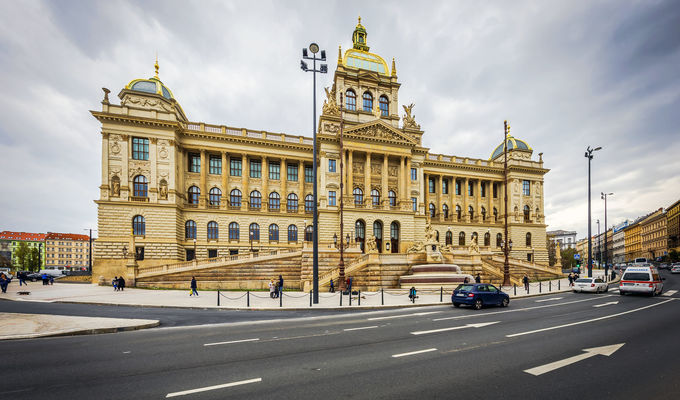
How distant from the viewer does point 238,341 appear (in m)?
10.1

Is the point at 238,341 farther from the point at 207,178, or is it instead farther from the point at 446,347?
the point at 207,178

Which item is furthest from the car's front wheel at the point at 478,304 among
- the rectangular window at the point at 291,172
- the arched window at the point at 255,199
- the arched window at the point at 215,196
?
the arched window at the point at 215,196

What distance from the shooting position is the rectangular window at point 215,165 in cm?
4501

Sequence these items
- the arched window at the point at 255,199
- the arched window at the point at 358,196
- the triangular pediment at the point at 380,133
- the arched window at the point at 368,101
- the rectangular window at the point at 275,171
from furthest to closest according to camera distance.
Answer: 1. the arched window at the point at 368,101
2. the rectangular window at the point at 275,171
3. the arched window at the point at 255,199
4. the arched window at the point at 358,196
5. the triangular pediment at the point at 380,133

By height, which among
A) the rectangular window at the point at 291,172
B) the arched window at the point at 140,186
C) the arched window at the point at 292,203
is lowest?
the arched window at the point at 292,203

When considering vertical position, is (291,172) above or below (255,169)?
below

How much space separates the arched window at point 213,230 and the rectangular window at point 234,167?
297 inches

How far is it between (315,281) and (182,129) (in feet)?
106

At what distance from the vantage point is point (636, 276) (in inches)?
904

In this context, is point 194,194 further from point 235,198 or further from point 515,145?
point 515,145

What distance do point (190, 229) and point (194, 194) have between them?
16.0ft

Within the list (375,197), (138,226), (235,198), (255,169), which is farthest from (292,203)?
(138,226)

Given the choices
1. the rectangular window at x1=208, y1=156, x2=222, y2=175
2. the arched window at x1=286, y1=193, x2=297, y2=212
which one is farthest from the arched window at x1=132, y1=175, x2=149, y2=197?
the arched window at x1=286, y1=193, x2=297, y2=212

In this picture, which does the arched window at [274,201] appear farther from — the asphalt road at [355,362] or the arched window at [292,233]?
the asphalt road at [355,362]
